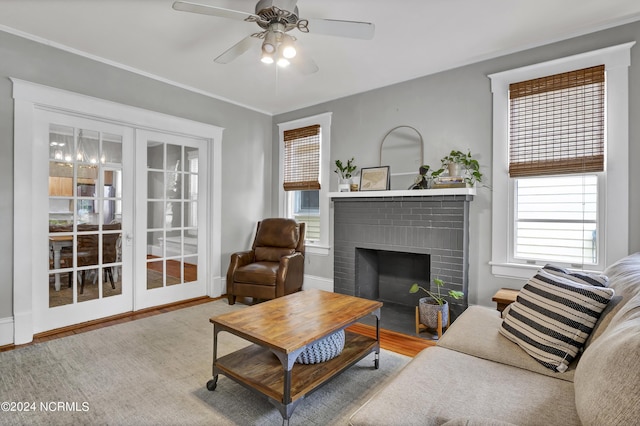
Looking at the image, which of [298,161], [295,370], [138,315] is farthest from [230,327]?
[298,161]

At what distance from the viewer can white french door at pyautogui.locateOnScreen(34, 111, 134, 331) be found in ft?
9.74

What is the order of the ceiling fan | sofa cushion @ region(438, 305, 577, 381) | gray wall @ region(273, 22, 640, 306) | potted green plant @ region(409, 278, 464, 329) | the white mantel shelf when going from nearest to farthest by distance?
sofa cushion @ region(438, 305, 577, 381), the ceiling fan, gray wall @ region(273, 22, 640, 306), potted green plant @ region(409, 278, 464, 329), the white mantel shelf

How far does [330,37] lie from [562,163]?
2.21m

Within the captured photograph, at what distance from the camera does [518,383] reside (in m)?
1.35

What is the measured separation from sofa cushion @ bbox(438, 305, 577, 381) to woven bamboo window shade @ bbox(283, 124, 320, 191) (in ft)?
A: 9.17

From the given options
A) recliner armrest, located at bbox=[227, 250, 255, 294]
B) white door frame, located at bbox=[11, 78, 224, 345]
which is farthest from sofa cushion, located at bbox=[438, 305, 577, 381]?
white door frame, located at bbox=[11, 78, 224, 345]

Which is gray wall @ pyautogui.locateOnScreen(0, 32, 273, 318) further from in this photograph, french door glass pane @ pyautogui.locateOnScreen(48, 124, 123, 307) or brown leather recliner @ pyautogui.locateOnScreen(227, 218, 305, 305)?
brown leather recliner @ pyautogui.locateOnScreen(227, 218, 305, 305)

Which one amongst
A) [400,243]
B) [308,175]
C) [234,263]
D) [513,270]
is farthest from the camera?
[308,175]

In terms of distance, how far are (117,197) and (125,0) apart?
6.30 feet

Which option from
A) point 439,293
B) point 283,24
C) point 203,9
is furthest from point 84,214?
point 439,293

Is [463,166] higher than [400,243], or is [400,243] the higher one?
[463,166]

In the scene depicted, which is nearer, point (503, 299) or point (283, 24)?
point (283, 24)

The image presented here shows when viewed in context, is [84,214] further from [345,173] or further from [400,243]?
[400,243]

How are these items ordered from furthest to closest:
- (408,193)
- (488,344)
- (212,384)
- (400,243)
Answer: (400,243) → (408,193) → (212,384) → (488,344)
